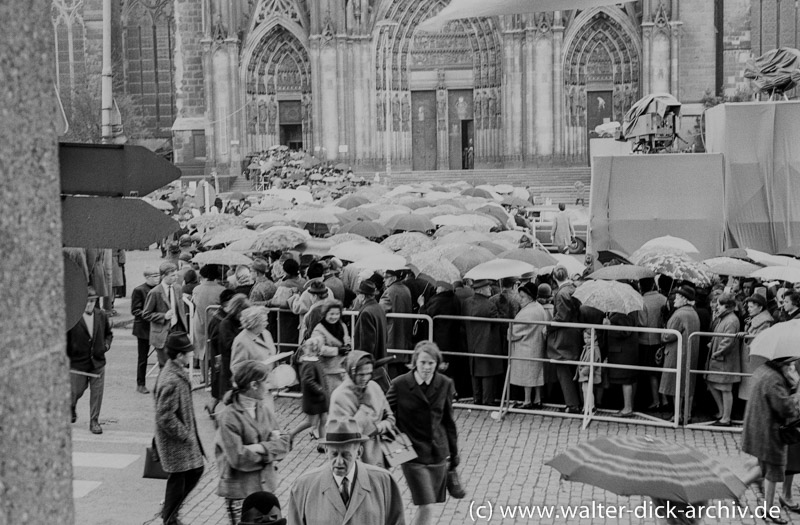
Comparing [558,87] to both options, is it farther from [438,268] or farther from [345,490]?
[345,490]

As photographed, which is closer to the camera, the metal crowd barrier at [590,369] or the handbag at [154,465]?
the handbag at [154,465]

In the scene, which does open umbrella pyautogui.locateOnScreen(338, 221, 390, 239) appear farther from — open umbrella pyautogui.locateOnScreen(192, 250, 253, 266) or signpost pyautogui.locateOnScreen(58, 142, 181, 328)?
signpost pyautogui.locateOnScreen(58, 142, 181, 328)

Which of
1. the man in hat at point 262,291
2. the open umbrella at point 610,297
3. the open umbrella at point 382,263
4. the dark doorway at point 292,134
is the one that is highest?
the dark doorway at point 292,134

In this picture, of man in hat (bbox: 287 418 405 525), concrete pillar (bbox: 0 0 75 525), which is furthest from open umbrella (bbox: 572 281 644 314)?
concrete pillar (bbox: 0 0 75 525)

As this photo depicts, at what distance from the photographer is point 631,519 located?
927cm

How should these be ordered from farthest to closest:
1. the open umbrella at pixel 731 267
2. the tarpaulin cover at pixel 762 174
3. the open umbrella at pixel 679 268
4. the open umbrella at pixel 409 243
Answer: the tarpaulin cover at pixel 762 174 < the open umbrella at pixel 409 243 < the open umbrella at pixel 731 267 < the open umbrella at pixel 679 268

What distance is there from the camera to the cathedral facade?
45844 millimetres

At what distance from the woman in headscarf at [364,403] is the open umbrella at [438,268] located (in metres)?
6.04

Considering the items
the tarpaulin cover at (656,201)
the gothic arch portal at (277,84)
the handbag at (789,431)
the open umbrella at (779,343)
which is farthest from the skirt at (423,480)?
the gothic arch portal at (277,84)

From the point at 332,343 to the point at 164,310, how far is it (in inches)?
184

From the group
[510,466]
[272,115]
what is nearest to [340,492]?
[510,466]

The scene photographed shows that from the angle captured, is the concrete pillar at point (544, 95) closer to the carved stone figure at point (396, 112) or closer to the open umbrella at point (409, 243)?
the carved stone figure at point (396, 112)

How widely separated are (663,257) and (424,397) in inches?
300

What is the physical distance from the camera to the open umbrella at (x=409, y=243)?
1717 centimetres
